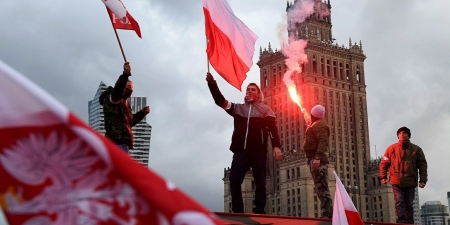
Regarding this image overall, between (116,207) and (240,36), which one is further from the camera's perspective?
(240,36)

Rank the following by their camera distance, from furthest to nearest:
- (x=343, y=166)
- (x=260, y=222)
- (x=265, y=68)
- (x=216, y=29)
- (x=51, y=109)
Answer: (x=343, y=166) → (x=265, y=68) → (x=216, y=29) → (x=260, y=222) → (x=51, y=109)

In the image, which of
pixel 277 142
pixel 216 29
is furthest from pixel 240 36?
pixel 277 142

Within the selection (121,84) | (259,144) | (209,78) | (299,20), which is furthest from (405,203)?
(299,20)

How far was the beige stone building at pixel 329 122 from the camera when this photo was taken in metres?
77.1

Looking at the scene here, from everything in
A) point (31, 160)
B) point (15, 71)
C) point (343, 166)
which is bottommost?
point (31, 160)

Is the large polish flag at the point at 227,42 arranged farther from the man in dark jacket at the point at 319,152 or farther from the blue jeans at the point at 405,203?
the blue jeans at the point at 405,203

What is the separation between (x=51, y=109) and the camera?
5.26ft

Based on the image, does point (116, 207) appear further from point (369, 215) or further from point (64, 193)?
point (369, 215)

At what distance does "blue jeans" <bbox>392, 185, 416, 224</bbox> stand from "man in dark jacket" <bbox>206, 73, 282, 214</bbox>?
108 inches

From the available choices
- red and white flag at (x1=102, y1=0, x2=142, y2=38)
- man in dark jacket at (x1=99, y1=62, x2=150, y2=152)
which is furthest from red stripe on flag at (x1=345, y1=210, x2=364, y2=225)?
red and white flag at (x1=102, y1=0, x2=142, y2=38)

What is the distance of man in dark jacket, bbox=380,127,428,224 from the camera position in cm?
1007

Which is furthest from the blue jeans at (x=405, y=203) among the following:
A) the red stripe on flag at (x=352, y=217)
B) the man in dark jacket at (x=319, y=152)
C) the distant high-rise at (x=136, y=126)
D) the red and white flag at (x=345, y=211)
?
the red stripe on flag at (x=352, y=217)

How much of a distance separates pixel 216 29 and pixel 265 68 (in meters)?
70.3

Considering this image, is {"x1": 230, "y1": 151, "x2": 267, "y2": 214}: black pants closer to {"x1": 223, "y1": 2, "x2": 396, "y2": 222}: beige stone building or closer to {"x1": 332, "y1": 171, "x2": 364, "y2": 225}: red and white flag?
{"x1": 332, "y1": 171, "x2": 364, "y2": 225}: red and white flag
